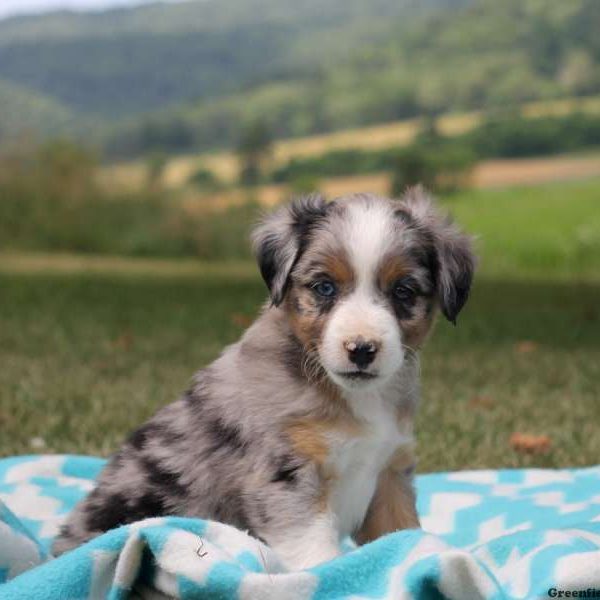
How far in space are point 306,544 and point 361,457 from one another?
1.23ft

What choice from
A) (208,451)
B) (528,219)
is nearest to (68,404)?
(208,451)

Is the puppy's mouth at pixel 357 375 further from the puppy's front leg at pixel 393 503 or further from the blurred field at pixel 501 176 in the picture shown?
the blurred field at pixel 501 176

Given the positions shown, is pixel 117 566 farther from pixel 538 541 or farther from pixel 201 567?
pixel 538 541

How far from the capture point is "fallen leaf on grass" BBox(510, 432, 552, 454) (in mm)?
6570

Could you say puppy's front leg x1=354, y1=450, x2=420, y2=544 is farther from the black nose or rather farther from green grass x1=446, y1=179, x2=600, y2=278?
green grass x1=446, y1=179, x2=600, y2=278

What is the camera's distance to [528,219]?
17.2 m

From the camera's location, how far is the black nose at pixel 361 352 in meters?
3.52

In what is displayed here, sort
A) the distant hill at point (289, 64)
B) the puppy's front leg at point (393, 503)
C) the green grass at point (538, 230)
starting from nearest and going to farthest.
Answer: the puppy's front leg at point (393, 503), the green grass at point (538, 230), the distant hill at point (289, 64)

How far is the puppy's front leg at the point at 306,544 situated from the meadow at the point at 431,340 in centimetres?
124

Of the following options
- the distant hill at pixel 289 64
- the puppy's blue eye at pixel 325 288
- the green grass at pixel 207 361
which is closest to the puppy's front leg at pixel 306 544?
the puppy's blue eye at pixel 325 288

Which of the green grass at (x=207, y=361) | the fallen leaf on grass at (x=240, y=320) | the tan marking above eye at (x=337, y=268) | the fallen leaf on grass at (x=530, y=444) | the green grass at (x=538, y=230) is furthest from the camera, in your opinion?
the green grass at (x=538, y=230)

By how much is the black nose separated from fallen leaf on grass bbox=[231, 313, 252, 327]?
7.73 m

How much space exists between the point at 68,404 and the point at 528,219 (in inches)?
439

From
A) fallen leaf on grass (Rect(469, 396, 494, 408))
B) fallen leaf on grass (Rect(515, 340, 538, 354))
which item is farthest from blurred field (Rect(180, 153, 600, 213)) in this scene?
fallen leaf on grass (Rect(469, 396, 494, 408))
